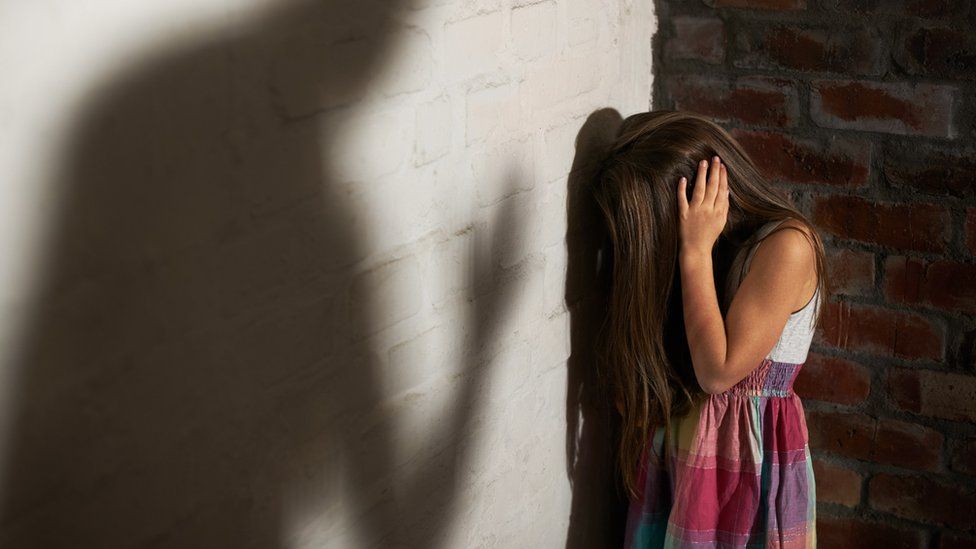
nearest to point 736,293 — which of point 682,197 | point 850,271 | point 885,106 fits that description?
point 682,197

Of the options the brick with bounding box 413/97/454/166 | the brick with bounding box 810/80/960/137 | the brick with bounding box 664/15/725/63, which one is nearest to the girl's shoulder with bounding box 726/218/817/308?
the brick with bounding box 810/80/960/137

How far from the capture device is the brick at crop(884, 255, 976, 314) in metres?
1.52

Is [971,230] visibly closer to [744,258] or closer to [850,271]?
[850,271]

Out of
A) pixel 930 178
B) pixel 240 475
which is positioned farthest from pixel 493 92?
pixel 930 178

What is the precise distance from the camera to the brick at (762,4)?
151 cm

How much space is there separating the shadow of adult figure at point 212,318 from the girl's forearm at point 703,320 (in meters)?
0.50

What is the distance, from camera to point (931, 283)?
5.05 ft

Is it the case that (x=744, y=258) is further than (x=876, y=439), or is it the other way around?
(x=876, y=439)

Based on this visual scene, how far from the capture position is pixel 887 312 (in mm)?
1587

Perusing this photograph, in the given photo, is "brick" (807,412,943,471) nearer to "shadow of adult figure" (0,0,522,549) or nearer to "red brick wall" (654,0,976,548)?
"red brick wall" (654,0,976,548)

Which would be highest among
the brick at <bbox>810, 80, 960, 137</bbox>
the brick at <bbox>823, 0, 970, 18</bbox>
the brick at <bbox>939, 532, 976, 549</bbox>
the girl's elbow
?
the brick at <bbox>823, 0, 970, 18</bbox>

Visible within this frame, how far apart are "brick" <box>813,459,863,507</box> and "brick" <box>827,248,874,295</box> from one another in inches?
12.8

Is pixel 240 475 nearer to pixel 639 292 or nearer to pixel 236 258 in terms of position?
pixel 236 258

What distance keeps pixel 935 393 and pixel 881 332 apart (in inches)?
5.1
